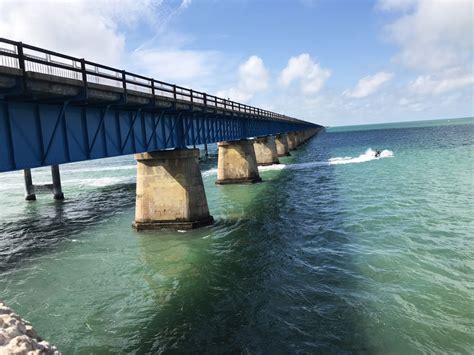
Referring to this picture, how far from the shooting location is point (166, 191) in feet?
75.5

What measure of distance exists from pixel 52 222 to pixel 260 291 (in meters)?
20.2

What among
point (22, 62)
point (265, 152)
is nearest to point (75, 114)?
point (22, 62)

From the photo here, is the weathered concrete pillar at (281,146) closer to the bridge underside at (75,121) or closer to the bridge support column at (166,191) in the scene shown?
the bridge underside at (75,121)

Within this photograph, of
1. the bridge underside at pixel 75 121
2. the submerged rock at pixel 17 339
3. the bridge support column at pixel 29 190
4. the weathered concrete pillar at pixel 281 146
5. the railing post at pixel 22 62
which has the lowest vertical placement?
the bridge support column at pixel 29 190

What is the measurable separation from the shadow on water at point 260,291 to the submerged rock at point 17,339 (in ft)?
19.1

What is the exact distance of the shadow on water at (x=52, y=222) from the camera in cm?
2098

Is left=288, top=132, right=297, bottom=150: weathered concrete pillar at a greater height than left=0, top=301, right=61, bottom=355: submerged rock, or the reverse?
left=288, top=132, right=297, bottom=150: weathered concrete pillar

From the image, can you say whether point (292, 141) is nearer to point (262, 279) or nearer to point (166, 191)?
point (166, 191)

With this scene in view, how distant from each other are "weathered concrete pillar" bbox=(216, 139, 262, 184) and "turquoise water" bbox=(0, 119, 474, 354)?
12756 millimetres

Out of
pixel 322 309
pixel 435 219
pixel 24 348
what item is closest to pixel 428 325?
pixel 322 309

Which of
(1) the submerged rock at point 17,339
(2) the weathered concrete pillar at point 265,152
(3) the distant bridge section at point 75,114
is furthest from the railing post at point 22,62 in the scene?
(2) the weathered concrete pillar at point 265,152

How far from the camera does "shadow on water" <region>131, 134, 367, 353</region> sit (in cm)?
1041

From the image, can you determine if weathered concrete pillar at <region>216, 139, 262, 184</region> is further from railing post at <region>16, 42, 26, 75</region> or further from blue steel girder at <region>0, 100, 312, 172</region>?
railing post at <region>16, 42, 26, 75</region>

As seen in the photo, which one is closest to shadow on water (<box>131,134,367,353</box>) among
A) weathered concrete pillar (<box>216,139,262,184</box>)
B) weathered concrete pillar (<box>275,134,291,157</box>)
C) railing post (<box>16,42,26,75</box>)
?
railing post (<box>16,42,26,75</box>)
